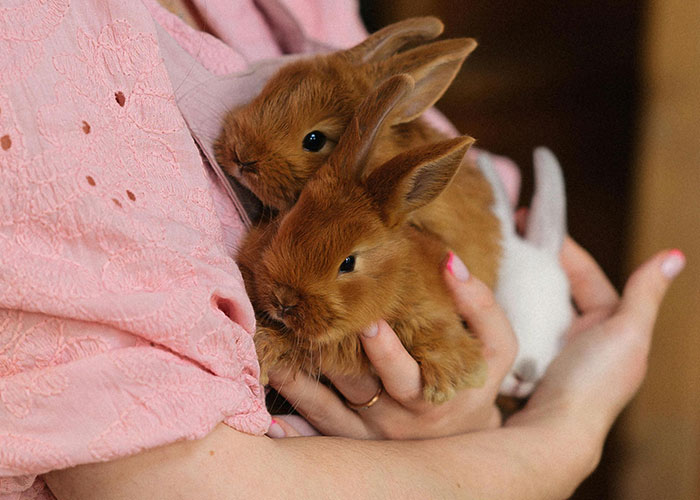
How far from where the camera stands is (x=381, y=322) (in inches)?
34.4

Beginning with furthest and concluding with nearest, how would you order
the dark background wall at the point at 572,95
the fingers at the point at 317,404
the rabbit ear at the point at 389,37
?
the dark background wall at the point at 572,95 → the rabbit ear at the point at 389,37 → the fingers at the point at 317,404

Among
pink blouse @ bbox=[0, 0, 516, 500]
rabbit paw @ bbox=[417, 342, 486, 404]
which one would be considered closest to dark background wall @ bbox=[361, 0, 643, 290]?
rabbit paw @ bbox=[417, 342, 486, 404]

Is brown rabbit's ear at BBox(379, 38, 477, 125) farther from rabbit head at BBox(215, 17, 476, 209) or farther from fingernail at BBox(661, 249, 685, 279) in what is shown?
fingernail at BBox(661, 249, 685, 279)

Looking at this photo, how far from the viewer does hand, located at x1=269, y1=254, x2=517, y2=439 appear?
889mm

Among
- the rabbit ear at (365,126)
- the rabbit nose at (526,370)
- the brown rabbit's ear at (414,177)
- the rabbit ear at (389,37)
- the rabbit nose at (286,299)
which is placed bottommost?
the rabbit nose at (526,370)

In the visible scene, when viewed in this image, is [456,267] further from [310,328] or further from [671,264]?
[671,264]

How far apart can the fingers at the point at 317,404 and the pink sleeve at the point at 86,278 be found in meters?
0.23

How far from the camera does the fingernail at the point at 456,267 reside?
0.98 metres

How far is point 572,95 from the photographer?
223cm

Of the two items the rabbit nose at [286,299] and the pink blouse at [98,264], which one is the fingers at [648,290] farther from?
the pink blouse at [98,264]

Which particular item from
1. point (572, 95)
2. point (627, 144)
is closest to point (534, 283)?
point (627, 144)

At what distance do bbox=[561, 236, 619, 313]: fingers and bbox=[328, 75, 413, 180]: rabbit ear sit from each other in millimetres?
807

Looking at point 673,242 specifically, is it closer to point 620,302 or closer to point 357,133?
point 620,302

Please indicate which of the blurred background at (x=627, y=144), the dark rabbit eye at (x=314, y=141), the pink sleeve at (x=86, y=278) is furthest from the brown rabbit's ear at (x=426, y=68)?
the blurred background at (x=627, y=144)
